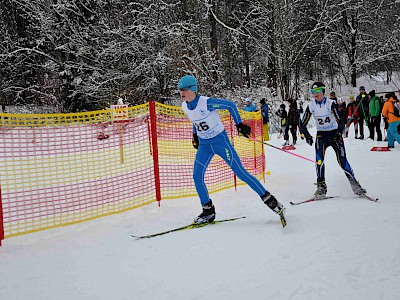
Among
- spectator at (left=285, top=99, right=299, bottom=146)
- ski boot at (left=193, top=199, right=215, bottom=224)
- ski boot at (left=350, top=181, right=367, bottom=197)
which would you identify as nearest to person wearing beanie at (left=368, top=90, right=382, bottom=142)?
spectator at (left=285, top=99, right=299, bottom=146)

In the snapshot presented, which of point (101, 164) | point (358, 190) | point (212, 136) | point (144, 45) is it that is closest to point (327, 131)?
point (358, 190)

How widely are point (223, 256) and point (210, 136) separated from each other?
166 cm

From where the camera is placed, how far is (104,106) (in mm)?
23812

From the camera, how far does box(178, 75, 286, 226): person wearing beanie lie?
15.0 ft

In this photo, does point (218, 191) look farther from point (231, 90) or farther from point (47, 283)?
point (231, 90)

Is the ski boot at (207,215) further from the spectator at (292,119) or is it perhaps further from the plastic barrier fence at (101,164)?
the spectator at (292,119)

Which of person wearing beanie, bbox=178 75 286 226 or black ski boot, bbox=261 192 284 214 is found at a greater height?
person wearing beanie, bbox=178 75 286 226

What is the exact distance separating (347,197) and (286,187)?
1378 millimetres

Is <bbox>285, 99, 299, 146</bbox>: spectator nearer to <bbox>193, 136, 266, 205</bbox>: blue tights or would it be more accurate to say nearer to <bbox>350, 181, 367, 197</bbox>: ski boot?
<bbox>350, 181, 367, 197</bbox>: ski boot

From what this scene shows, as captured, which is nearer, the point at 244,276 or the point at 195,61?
the point at 244,276

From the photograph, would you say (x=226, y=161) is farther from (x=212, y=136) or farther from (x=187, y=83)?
(x=187, y=83)

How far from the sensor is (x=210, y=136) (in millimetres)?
4699

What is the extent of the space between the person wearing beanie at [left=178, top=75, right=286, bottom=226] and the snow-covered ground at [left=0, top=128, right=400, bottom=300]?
1.09 ft

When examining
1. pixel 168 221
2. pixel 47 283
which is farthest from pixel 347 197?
pixel 47 283
